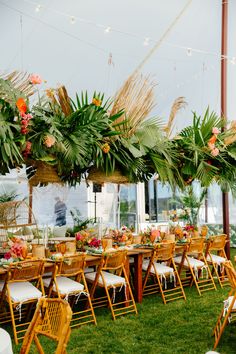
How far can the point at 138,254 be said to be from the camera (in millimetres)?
5988

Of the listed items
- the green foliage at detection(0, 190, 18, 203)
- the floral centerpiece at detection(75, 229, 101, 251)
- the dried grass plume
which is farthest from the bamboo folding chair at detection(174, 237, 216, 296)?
the green foliage at detection(0, 190, 18, 203)

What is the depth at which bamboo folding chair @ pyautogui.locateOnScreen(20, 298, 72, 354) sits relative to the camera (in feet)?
8.46

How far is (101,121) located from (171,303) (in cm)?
A: 298

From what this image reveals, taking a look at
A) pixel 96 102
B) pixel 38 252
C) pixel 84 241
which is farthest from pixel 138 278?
pixel 96 102

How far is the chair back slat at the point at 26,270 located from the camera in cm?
458

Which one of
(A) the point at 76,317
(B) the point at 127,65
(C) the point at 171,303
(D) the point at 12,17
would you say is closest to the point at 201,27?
(B) the point at 127,65

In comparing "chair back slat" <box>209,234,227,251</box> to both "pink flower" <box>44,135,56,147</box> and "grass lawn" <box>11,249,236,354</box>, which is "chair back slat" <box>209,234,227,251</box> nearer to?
"grass lawn" <box>11,249,236,354</box>

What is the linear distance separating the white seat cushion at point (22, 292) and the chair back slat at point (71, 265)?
0.42m

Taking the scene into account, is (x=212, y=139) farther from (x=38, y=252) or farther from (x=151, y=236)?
(x=38, y=252)

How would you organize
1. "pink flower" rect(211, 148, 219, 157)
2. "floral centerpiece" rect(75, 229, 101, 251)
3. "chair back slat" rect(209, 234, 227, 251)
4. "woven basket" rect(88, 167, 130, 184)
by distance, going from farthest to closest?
"chair back slat" rect(209, 234, 227, 251) → "floral centerpiece" rect(75, 229, 101, 251) → "pink flower" rect(211, 148, 219, 157) → "woven basket" rect(88, 167, 130, 184)

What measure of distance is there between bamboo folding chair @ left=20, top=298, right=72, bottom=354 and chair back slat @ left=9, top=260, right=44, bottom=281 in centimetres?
159

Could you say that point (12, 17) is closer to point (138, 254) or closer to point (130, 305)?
point (138, 254)

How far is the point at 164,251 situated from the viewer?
20.0 ft

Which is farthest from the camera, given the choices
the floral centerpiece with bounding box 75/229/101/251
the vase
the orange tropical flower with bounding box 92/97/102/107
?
the floral centerpiece with bounding box 75/229/101/251
